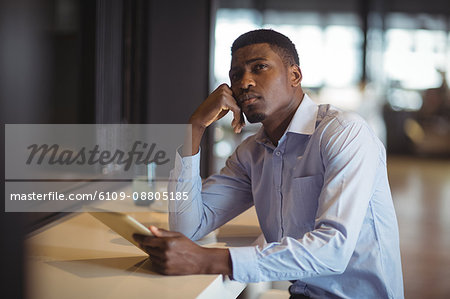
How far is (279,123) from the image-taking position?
1808mm

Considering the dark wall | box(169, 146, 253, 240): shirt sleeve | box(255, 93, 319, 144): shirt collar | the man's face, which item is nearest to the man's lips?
the man's face

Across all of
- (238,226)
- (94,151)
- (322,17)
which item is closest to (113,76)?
(94,151)

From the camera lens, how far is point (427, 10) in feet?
37.6

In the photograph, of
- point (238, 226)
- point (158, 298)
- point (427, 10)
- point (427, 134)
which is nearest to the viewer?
point (158, 298)

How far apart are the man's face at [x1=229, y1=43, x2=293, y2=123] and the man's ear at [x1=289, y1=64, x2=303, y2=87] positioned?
0.05 m

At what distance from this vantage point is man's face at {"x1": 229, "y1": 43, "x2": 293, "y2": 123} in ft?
5.66

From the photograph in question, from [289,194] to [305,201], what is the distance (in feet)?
0.21

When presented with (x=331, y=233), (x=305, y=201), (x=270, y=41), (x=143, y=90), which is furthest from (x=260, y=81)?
(x=143, y=90)

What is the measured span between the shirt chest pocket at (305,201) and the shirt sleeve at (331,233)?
0.10m

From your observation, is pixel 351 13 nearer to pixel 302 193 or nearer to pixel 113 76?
pixel 113 76

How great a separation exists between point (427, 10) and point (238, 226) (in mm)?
10749

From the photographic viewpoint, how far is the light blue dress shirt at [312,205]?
137 cm

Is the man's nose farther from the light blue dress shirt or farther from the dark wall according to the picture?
the dark wall

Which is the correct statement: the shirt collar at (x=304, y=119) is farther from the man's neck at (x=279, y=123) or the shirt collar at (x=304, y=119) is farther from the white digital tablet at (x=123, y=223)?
the white digital tablet at (x=123, y=223)
